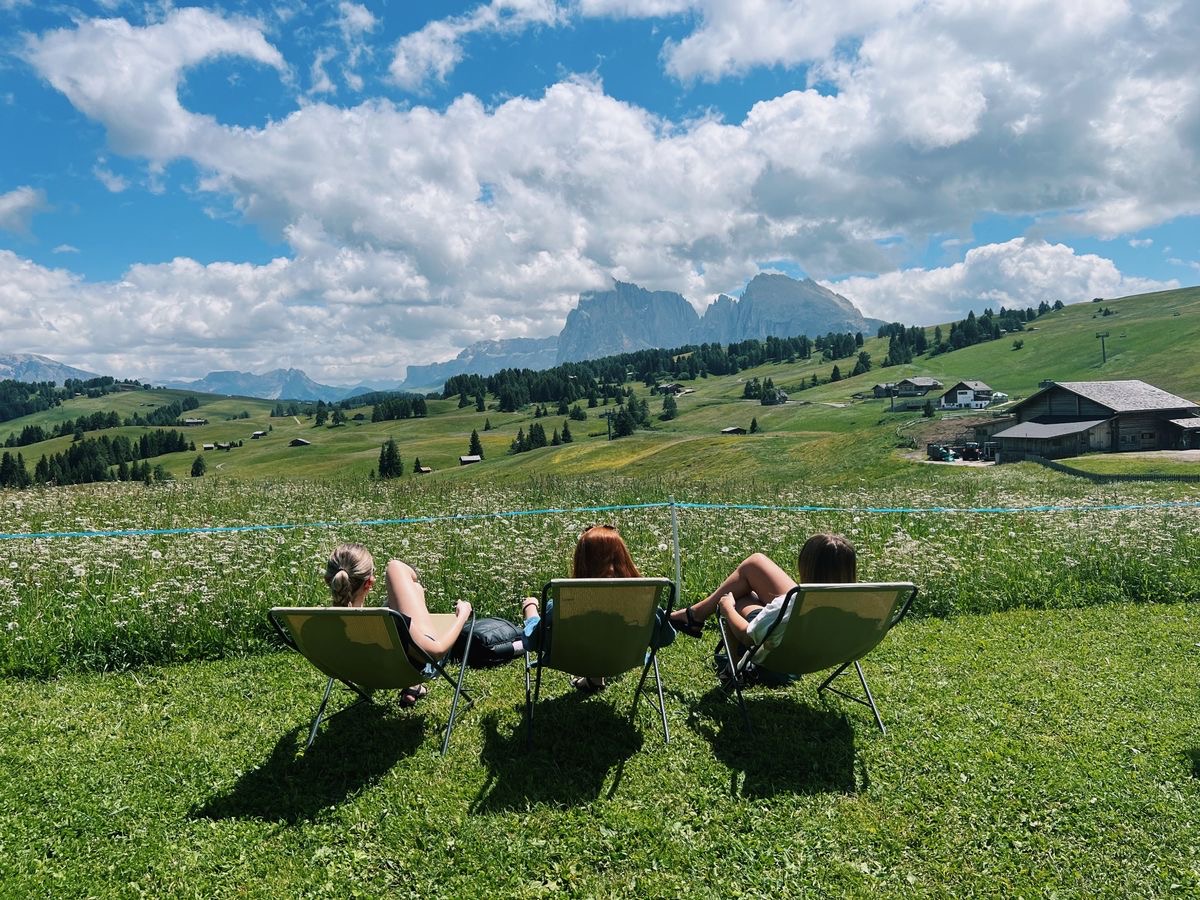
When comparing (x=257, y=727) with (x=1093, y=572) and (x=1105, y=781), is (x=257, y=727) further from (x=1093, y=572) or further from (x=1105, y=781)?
(x=1093, y=572)

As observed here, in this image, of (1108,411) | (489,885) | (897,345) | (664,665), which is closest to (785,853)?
(489,885)

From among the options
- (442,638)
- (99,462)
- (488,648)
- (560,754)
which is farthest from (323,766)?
(99,462)

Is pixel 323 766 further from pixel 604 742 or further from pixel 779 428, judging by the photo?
pixel 779 428

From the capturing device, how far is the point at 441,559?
8.86 metres

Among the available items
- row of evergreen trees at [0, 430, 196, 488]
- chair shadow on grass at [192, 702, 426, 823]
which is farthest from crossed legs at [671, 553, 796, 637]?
row of evergreen trees at [0, 430, 196, 488]

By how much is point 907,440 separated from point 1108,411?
18034 mm

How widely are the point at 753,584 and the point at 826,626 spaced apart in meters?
1.02

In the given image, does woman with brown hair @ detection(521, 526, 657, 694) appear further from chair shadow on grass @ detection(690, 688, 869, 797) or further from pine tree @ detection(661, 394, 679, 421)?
pine tree @ detection(661, 394, 679, 421)

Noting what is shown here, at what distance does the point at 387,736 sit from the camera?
5199 mm

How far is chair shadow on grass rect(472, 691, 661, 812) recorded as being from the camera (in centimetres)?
A: 442

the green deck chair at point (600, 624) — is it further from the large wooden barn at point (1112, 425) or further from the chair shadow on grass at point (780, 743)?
the large wooden barn at point (1112, 425)

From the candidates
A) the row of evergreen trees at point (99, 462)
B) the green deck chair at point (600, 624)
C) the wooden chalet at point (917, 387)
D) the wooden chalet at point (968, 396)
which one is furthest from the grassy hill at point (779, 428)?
the green deck chair at point (600, 624)

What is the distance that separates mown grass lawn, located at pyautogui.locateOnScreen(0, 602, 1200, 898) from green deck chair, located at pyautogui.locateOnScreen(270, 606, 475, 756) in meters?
0.54

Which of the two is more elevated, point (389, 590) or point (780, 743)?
point (389, 590)
